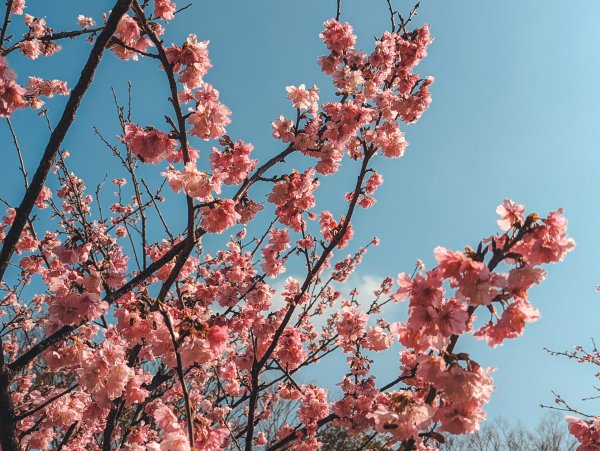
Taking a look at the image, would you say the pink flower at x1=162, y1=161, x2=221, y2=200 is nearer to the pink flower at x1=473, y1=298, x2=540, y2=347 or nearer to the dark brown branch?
the dark brown branch

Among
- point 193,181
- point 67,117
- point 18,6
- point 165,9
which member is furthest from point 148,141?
point 18,6

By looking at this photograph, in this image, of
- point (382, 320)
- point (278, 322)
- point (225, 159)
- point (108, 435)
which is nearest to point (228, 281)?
point (278, 322)

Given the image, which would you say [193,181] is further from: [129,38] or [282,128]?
[282,128]

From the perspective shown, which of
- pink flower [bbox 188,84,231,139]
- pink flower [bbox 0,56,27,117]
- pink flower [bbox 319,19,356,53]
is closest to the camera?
pink flower [bbox 0,56,27,117]

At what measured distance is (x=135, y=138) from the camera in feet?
9.64

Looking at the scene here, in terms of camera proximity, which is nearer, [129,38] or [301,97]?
[129,38]

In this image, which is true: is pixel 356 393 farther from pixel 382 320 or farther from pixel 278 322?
pixel 382 320

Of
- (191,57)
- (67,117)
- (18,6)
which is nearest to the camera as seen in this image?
(67,117)

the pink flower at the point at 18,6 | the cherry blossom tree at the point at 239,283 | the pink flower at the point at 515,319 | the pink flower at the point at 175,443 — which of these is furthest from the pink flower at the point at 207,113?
the pink flower at the point at 18,6

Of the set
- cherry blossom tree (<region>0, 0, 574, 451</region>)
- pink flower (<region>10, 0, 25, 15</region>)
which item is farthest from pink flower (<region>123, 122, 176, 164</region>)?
pink flower (<region>10, 0, 25, 15</region>)

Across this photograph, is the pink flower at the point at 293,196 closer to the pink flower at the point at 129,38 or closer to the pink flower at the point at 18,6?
the pink flower at the point at 129,38

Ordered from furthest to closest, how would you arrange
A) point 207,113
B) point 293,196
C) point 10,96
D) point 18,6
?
point 18,6 → point 293,196 → point 207,113 → point 10,96

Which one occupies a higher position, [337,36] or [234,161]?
[337,36]

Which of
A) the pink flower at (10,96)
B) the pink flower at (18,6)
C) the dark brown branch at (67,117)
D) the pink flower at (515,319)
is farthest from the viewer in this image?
the pink flower at (18,6)
